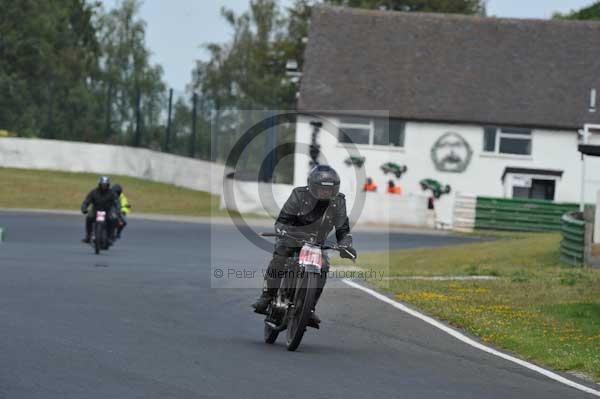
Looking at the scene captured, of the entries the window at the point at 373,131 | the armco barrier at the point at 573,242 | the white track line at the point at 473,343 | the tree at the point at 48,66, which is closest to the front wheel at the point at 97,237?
the white track line at the point at 473,343

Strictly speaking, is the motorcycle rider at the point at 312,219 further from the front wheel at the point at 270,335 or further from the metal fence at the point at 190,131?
the metal fence at the point at 190,131

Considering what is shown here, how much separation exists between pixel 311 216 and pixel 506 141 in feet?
137

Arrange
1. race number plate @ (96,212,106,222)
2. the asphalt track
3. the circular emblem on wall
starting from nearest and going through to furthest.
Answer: the asphalt track → race number plate @ (96,212,106,222) → the circular emblem on wall

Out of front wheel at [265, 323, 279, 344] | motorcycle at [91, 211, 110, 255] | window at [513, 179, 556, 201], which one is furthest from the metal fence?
front wheel at [265, 323, 279, 344]

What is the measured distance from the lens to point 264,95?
7931 centimetres

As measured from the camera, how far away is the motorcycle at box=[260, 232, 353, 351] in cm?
1170

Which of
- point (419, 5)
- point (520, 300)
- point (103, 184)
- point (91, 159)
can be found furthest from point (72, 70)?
point (520, 300)

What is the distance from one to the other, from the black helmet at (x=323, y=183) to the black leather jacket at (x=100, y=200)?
15853 mm

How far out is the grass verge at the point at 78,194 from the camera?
157 feet

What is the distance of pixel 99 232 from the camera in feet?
89.2

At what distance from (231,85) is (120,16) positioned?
30.0 feet

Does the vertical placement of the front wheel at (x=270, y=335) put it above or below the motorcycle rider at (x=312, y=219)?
below

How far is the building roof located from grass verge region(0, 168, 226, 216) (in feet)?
20.6

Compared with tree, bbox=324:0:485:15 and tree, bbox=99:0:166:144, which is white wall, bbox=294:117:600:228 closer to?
tree, bbox=324:0:485:15
